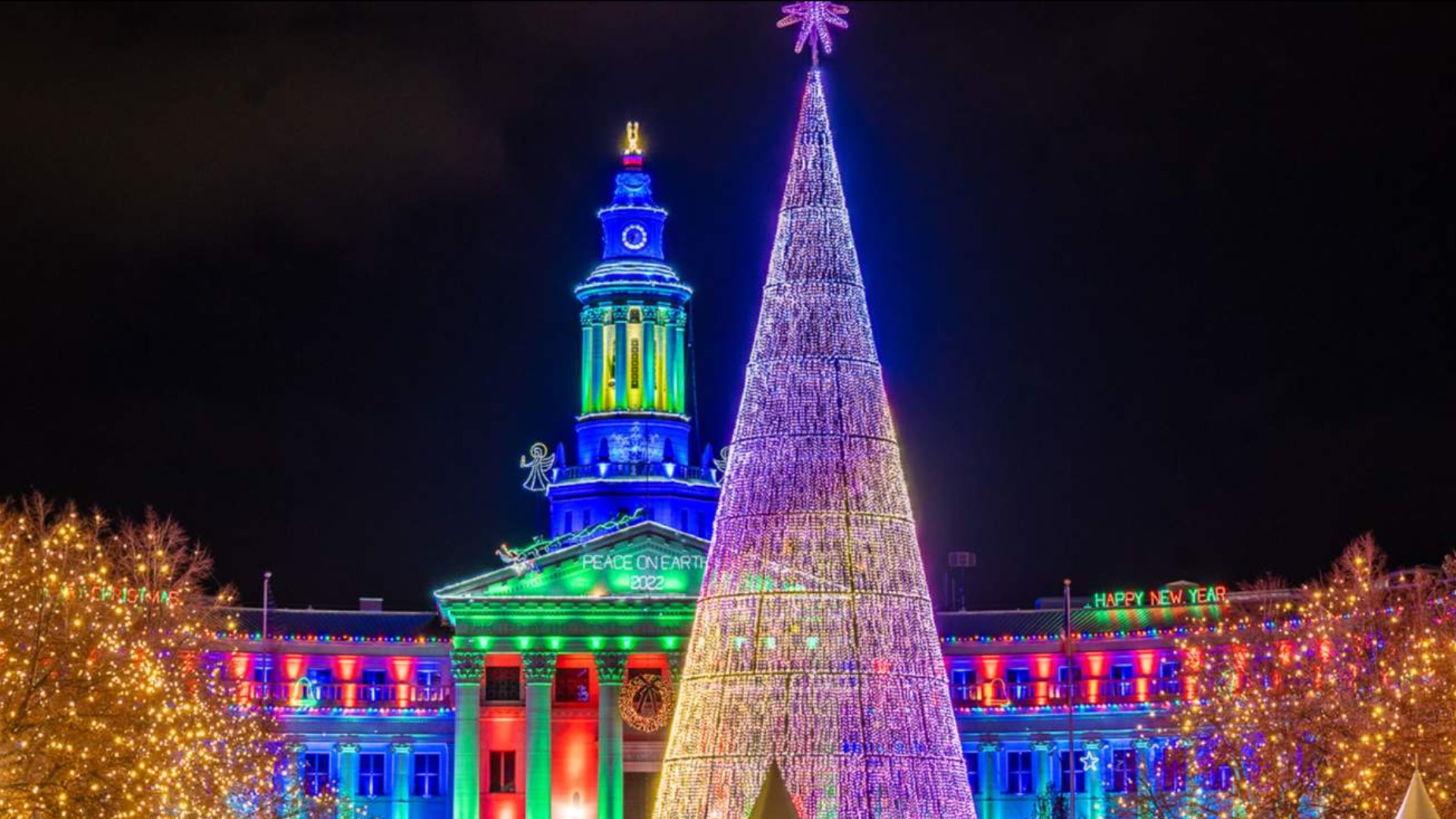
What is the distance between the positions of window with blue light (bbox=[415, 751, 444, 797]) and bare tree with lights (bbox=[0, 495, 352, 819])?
131 feet

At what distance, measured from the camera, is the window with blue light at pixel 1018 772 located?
6319 inches

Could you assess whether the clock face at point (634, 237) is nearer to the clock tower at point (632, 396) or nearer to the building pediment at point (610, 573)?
the clock tower at point (632, 396)

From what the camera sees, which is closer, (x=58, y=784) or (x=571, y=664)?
(x=58, y=784)

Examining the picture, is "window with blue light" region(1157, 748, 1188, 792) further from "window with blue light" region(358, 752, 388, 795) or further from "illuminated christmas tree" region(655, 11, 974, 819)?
"window with blue light" region(358, 752, 388, 795)

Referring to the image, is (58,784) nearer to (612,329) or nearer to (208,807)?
(208,807)

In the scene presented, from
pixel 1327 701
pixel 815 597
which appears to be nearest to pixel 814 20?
pixel 815 597

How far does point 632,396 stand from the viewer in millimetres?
166875

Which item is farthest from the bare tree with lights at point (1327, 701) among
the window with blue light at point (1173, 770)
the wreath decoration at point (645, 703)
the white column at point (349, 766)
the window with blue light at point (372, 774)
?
the white column at point (349, 766)

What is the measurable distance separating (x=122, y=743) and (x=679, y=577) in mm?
70836

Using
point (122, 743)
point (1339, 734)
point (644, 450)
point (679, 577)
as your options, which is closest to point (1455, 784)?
point (1339, 734)

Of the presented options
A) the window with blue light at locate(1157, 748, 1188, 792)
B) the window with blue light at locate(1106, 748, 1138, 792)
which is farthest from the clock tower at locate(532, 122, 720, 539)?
the window with blue light at locate(1157, 748, 1188, 792)

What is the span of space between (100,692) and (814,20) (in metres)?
29.2

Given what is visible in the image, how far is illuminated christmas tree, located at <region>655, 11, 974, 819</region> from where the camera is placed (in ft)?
275

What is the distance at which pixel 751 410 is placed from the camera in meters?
87.2
